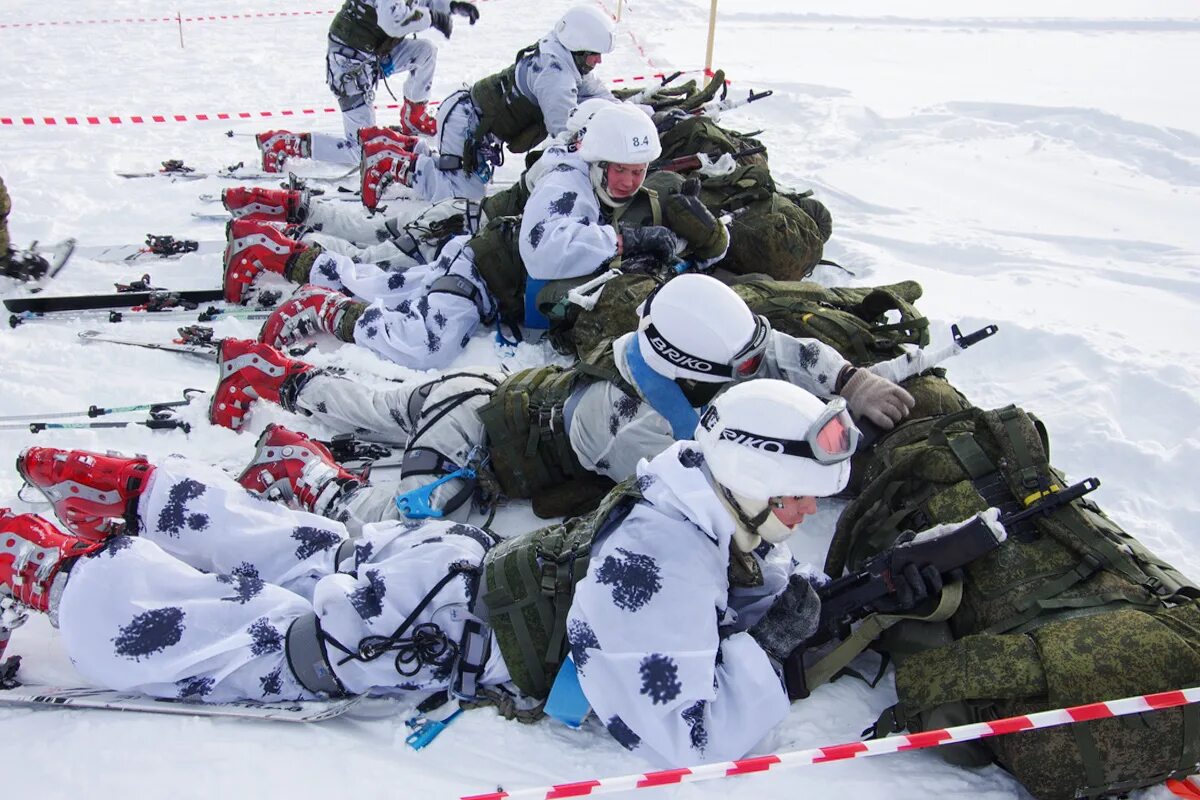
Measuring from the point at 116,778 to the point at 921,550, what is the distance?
2381 mm

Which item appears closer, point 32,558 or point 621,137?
point 32,558

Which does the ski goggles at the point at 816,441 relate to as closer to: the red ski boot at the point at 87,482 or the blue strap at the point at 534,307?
the red ski boot at the point at 87,482

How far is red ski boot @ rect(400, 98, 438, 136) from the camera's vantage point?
27.8ft

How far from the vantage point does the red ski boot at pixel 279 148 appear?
7781mm

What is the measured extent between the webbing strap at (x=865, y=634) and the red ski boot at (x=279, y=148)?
685 centimetres

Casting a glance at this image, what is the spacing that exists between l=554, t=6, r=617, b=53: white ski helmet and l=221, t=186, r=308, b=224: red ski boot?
2255 mm

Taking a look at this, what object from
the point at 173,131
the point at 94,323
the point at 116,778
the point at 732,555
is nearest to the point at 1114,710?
the point at 732,555

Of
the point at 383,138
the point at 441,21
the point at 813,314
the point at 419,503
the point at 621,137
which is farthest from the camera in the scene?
the point at 441,21

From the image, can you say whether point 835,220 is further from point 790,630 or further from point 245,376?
point 790,630

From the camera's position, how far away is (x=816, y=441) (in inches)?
88.4

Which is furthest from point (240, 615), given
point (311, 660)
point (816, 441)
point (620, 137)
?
point (620, 137)

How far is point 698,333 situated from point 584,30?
428cm

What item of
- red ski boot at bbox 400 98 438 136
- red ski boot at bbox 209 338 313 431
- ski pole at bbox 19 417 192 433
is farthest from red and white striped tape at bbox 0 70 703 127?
ski pole at bbox 19 417 192 433

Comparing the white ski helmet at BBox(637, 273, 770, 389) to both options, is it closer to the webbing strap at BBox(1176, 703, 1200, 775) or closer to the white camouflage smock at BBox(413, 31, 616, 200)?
the webbing strap at BBox(1176, 703, 1200, 775)
